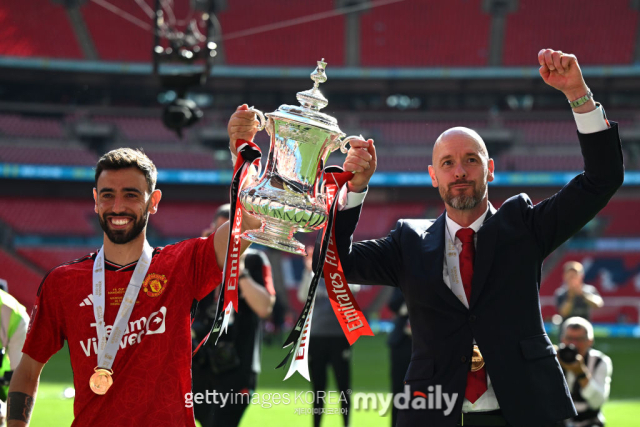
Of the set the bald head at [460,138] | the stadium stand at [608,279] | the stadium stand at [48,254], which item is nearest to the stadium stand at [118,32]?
the stadium stand at [48,254]

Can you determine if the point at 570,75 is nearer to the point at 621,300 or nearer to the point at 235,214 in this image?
the point at 235,214

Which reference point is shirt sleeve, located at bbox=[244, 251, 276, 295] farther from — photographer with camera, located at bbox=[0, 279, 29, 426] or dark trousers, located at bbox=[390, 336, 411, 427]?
dark trousers, located at bbox=[390, 336, 411, 427]

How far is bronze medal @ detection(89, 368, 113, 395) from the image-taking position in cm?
226

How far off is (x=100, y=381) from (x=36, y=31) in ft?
72.2

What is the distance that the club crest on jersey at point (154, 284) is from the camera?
2449mm

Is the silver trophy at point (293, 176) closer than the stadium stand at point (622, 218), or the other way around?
the silver trophy at point (293, 176)

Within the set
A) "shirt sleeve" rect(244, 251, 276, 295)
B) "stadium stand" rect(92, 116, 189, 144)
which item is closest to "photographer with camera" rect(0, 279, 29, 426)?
"shirt sleeve" rect(244, 251, 276, 295)

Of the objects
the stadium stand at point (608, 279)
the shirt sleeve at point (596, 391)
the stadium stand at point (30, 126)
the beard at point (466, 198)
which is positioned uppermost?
the stadium stand at point (30, 126)

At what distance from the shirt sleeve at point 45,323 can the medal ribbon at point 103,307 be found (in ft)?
0.53

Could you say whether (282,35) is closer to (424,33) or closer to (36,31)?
(424,33)

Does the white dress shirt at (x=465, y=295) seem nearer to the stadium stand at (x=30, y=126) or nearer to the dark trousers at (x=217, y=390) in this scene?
the dark trousers at (x=217, y=390)

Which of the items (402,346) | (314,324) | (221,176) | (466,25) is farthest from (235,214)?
(466,25)

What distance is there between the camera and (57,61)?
827 inches

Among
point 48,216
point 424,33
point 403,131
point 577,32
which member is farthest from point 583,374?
point 577,32
